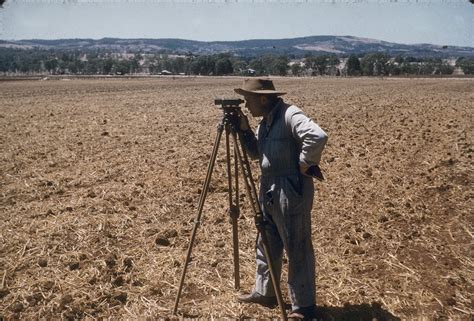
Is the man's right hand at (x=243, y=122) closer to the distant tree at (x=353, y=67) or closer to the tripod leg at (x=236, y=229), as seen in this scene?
the tripod leg at (x=236, y=229)

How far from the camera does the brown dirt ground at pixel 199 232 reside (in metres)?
4.86

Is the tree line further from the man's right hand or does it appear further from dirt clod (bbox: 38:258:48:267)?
the man's right hand

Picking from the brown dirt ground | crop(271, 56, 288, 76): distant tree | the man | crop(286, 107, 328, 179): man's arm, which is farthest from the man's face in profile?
crop(271, 56, 288, 76): distant tree

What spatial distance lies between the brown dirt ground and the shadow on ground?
2 cm

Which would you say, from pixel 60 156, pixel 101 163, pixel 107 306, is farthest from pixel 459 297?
pixel 60 156

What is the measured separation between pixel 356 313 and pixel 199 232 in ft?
9.03

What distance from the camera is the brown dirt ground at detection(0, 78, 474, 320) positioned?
486cm

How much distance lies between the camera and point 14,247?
6.02 metres

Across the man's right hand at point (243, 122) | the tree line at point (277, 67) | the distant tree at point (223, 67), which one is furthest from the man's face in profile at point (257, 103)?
the distant tree at point (223, 67)

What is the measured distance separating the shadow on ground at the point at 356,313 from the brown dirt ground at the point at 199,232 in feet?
0.06

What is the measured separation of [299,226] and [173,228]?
301cm

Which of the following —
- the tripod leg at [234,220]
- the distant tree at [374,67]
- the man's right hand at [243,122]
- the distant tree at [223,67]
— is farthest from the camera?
the distant tree at [223,67]

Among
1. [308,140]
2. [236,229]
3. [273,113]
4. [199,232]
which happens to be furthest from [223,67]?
[308,140]

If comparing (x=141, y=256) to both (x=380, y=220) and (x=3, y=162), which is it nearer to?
(x=380, y=220)
